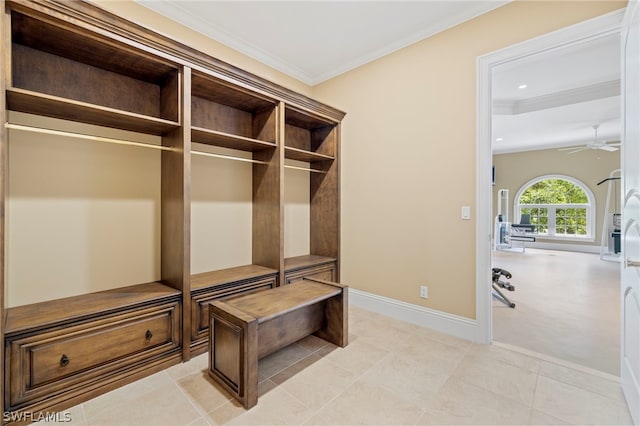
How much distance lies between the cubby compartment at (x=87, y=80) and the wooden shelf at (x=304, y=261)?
1703mm

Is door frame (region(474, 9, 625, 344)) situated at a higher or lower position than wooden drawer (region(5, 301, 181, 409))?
higher

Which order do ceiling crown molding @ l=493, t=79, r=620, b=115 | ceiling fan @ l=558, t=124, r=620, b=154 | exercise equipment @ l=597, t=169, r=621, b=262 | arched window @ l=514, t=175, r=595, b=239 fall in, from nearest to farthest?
ceiling crown molding @ l=493, t=79, r=620, b=115 → ceiling fan @ l=558, t=124, r=620, b=154 → exercise equipment @ l=597, t=169, r=621, b=262 → arched window @ l=514, t=175, r=595, b=239

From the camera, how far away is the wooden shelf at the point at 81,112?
1.62m

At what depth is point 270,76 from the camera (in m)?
3.50

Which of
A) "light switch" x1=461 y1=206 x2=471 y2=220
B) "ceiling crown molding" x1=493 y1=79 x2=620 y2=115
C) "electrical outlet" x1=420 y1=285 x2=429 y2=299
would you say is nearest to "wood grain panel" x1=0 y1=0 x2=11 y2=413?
"electrical outlet" x1=420 y1=285 x2=429 y2=299

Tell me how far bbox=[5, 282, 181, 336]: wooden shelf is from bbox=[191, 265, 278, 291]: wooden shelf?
22 centimetres

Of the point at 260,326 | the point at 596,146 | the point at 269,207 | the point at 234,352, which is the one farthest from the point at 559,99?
the point at 234,352

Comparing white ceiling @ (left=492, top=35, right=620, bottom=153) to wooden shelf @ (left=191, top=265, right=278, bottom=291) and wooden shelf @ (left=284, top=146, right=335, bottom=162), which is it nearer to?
wooden shelf @ (left=284, top=146, right=335, bottom=162)

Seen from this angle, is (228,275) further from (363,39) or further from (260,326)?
(363,39)

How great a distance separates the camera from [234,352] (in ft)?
5.92

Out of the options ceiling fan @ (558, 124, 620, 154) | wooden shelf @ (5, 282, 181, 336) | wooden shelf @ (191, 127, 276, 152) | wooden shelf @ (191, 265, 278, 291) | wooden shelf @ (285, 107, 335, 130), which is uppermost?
ceiling fan @ (558, 124, 620, 154)

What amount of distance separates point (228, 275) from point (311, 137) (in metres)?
2.07

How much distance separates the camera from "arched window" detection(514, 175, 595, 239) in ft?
26.5

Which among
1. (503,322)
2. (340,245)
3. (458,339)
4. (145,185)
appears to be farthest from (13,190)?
(503,322)
